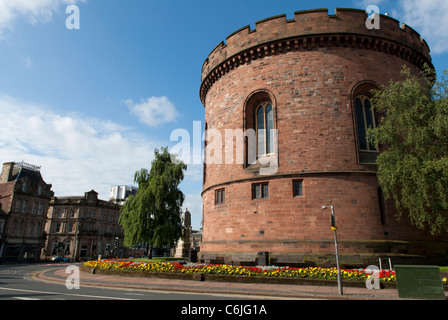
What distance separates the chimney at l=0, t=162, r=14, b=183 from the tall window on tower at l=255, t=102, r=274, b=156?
45.2 meters

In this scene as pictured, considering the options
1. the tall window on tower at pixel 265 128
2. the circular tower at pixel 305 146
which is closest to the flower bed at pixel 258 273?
the circular tower at pixel 305 146

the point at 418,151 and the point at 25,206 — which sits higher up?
the point at 25,206

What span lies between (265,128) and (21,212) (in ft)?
141

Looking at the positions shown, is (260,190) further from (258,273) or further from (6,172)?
(6,172)

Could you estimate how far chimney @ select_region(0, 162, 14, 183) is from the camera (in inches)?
1823

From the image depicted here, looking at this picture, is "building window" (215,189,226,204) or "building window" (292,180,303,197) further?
"building window" (215,189,226,204)

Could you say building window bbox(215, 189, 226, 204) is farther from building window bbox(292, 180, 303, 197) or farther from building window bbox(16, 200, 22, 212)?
building window bbox(16, 200, 22, 212)

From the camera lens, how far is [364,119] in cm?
1716

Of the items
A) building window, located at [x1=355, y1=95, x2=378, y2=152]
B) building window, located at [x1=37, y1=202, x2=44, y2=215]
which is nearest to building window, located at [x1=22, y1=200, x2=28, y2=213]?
building window, located at [x1=37, y1=202, x2=44, y2=215]

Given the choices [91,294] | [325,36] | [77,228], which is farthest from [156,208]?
[77,228]

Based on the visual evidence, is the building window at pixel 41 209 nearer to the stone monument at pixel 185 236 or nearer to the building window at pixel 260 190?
the stone monument at pixel 185 236

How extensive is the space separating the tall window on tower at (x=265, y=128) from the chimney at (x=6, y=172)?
45156 mm

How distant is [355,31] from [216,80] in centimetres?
921

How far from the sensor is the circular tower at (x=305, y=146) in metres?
14.9
